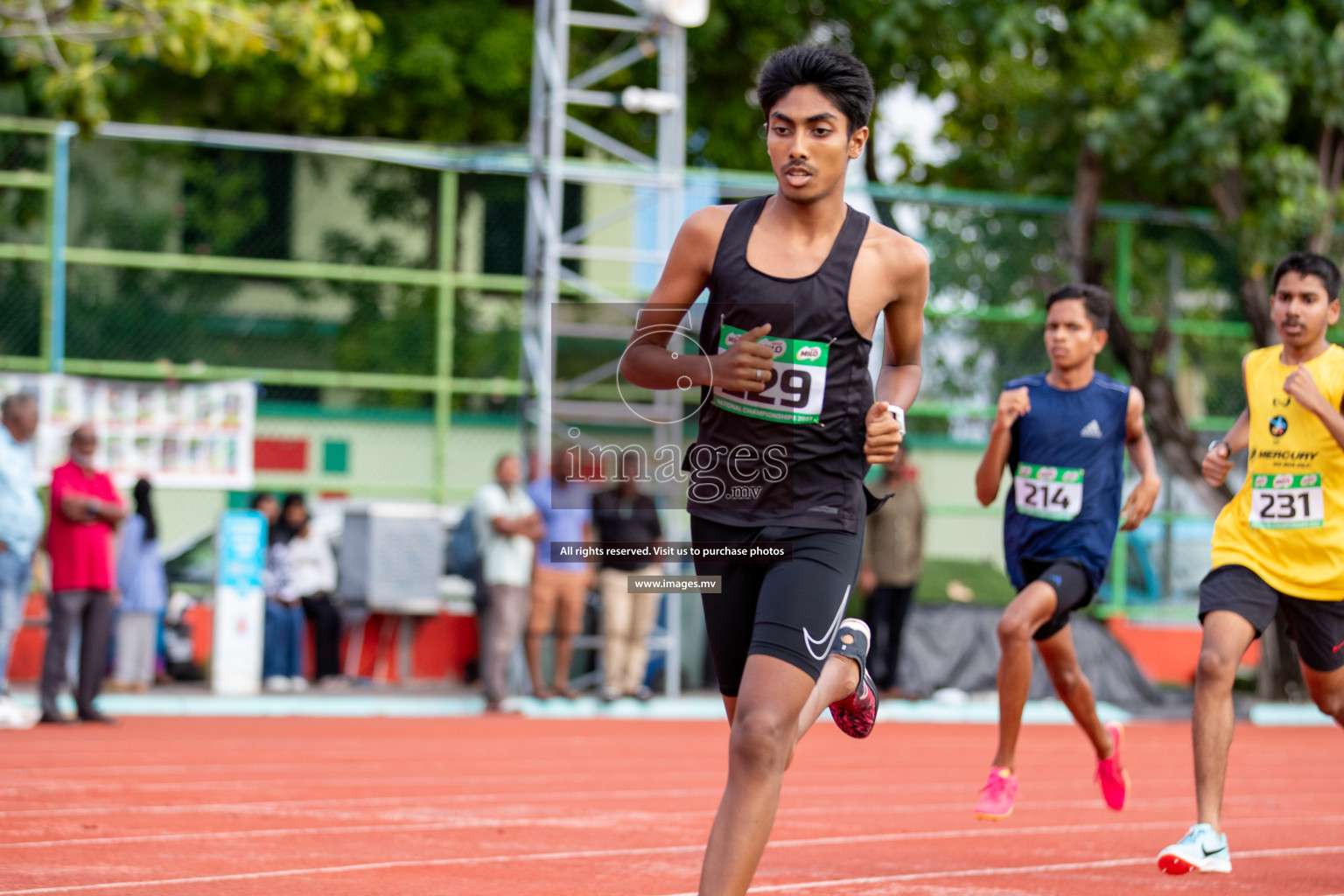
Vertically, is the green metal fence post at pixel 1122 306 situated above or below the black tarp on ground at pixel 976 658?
above

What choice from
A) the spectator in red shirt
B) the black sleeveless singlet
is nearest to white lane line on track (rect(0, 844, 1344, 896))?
the black sleeveless singlet

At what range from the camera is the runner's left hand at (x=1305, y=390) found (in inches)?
237

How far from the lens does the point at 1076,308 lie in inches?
285

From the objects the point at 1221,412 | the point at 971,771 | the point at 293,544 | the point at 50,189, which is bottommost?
the point at 971,771

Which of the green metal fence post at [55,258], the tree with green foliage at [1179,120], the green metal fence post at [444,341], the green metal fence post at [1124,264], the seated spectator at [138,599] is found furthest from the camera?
the green metal fence post at [1124,264]

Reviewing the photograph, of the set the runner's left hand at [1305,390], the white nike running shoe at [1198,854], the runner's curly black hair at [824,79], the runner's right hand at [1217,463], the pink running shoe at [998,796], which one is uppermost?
the runner's curly black hair at [824,79]

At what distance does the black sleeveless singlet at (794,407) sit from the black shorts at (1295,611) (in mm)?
2331

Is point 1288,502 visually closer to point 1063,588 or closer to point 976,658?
point 1063,588

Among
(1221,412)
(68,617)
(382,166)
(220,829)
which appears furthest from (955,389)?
(220,829)

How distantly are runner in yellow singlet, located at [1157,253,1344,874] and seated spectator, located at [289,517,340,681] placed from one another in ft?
32.5

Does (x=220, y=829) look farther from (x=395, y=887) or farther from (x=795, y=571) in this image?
(x=795, y=571)

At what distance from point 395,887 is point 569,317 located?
10.8m

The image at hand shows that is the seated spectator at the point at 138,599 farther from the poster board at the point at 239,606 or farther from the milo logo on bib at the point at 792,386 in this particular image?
Answer: the milo logo on bib at the point at 792,386

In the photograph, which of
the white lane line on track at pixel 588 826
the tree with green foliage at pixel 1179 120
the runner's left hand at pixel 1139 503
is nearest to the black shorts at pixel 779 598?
the white lane line on track at pixel 588 826
